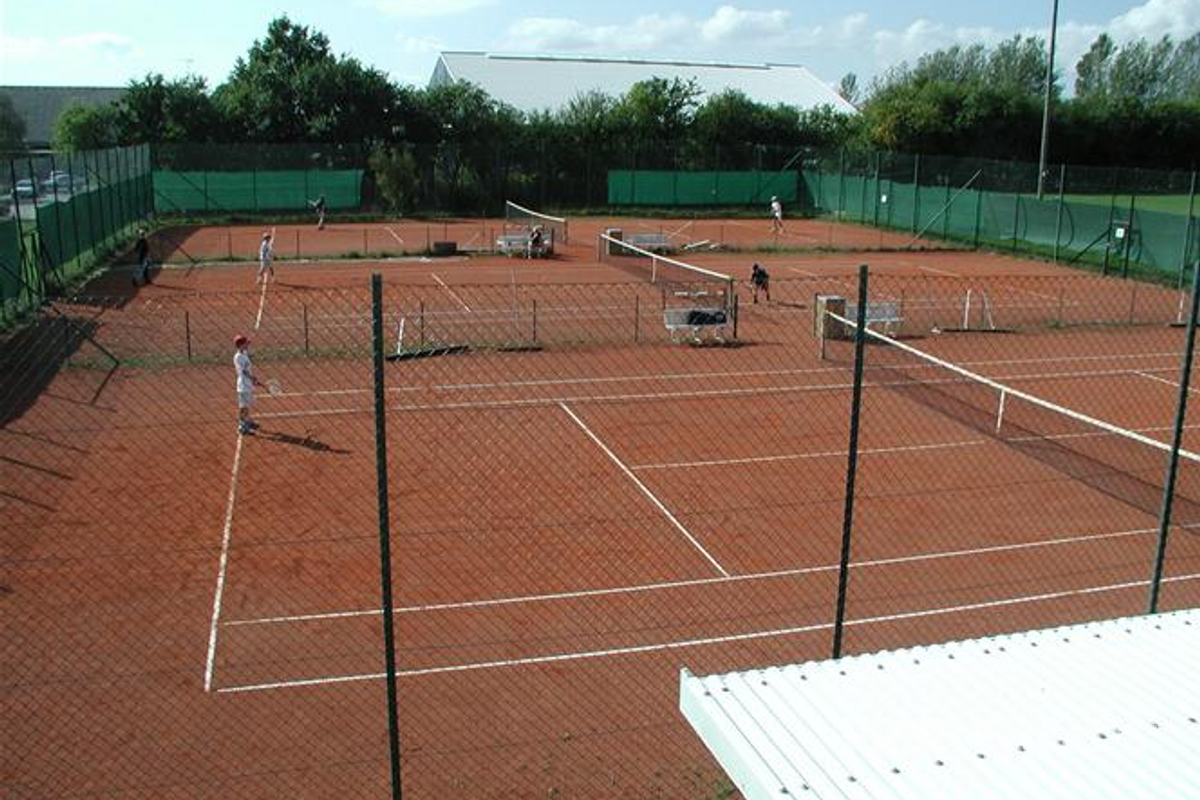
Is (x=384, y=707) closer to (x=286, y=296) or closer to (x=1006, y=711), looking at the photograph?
(x=1006, y=711)

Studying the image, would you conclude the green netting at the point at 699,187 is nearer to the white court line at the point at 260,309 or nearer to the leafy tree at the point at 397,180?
the leafy tree at the point at 397,180

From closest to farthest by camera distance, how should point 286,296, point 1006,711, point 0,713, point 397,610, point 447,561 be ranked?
1. point 1006,711
2. point 0,713
3. point 397,610
4. point 447,561
5. point 286,296

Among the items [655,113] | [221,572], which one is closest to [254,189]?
[655,113]

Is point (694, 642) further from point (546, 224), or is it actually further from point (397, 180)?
point (397, 180)

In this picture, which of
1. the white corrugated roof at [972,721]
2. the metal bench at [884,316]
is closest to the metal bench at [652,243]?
the metal bench at [884,316]

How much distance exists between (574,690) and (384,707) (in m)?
1.57

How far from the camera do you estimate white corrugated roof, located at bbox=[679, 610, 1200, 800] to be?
13.7 feet

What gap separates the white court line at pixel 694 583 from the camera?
10.7 m

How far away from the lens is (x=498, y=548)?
1246 centimetres

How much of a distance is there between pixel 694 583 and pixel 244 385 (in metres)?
8.39

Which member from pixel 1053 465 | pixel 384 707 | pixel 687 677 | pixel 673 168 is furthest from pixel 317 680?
pixel 673 168

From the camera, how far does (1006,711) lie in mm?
4684

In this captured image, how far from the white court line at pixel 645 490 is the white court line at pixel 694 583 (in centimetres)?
50

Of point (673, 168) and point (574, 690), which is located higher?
point (673, 168)
